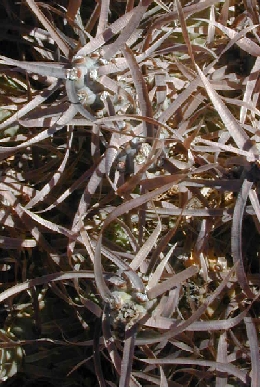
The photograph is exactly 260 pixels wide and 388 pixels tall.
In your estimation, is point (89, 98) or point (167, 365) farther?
point (167, 365)

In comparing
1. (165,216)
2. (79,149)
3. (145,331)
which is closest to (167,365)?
(145,331)

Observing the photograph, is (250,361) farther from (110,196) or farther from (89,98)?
(89,98)

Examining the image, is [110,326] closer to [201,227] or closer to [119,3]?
[201,227]

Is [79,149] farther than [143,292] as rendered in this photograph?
Yes

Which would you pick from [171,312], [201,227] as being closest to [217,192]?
[201,227]

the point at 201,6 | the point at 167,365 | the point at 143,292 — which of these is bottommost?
the point at 167,365

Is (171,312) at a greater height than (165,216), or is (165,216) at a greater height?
(165,216)
